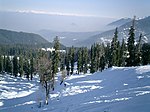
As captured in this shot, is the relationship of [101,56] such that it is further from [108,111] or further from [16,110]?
[108,111]

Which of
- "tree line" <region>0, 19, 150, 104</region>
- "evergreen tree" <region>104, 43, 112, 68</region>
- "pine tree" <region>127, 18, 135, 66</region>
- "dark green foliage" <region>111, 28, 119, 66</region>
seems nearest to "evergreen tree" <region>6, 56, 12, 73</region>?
"tree line" <region>0, 19, 150, 104</region>

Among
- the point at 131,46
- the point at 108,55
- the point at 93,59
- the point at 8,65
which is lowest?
the point at 8,65

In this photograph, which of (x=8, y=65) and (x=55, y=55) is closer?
(x=55, y=55)

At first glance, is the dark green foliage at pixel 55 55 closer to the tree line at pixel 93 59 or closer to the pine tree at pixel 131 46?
the tree line at pixel 93 59

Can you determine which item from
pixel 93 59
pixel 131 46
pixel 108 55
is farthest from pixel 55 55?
pixel 108 55

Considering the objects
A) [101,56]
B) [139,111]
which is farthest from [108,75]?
[139,111]

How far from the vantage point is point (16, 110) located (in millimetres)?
45094

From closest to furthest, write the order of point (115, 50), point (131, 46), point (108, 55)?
1. point (131, 46)
2. point (115, 50)
3. point (108, 55)

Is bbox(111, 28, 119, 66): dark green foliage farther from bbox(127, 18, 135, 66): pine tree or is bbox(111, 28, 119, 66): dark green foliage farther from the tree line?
bbox(127, 18, 135, 66): pine tree

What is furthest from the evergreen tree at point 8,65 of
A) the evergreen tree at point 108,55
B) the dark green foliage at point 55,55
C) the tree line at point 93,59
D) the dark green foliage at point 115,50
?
the dark green foliage at point 55,55

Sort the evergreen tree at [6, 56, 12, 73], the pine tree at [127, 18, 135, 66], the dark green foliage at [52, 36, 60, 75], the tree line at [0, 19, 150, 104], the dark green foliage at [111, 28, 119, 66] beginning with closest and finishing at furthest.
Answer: the tree line at [0, 19, 150, 104] < the dark green foliage at [52, 36, 60, 75] < the pine tree at [127, 18, 135, 66] < the dark green foliage at [111, 28, 119, 66] < the evergreen tree at [6, 56, 12, 73]

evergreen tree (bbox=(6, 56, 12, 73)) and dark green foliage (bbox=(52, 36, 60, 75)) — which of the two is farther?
evergreen tree (bbox=(6, 56, 12, 73))

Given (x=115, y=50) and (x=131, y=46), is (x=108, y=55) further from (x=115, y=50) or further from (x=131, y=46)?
(x=131, y=46)

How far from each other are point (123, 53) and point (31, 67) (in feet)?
137
